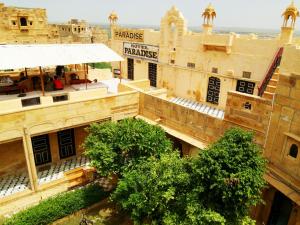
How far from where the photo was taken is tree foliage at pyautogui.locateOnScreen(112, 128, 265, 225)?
8.45m

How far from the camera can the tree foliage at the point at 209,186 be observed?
8445 millimetres

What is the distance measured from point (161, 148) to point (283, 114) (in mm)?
5868

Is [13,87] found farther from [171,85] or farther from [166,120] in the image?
[171,85]

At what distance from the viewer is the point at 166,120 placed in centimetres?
1581

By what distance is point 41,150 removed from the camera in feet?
54.7

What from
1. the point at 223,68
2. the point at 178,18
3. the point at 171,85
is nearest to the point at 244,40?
the point at 223,68

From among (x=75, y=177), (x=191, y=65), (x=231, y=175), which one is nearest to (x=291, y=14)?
(x=191, y=65)

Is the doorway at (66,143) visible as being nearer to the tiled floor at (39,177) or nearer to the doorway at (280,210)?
the tiled floor at (39,177)

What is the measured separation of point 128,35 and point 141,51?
101 inches

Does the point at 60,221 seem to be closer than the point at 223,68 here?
Yes

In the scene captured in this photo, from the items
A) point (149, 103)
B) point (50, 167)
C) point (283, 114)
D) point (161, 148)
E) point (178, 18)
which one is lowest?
point (50, 167)

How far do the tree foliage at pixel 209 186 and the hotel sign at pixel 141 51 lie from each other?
14.5 metres

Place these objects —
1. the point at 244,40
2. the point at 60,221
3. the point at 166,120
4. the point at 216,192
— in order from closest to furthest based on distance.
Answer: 1. the point at 216,192
2. the point at 60,221
3. the point at 166,120
4. the point at 244,40

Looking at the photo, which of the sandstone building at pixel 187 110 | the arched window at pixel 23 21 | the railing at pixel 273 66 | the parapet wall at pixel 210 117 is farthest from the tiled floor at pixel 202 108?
the arched window at pixel 23 21
